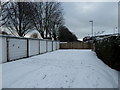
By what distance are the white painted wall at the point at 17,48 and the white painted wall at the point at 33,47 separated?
1.23 metres

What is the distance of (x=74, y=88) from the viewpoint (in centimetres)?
442

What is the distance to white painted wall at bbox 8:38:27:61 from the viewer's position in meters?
10.7

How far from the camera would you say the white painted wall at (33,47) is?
1450 cm

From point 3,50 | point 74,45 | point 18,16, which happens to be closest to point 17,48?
point 3,50

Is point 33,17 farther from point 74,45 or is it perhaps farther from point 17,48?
point 17,48

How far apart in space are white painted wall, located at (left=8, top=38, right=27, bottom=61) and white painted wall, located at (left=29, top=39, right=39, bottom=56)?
123cm

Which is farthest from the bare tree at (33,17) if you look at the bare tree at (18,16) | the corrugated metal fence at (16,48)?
the corrugated metal fence at (16,48)

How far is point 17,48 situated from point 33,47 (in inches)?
146

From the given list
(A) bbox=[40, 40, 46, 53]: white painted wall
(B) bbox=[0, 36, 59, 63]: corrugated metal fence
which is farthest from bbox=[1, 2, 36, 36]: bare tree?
(B) bbox=[0, 36, 59, 63]: corrugated metal fence

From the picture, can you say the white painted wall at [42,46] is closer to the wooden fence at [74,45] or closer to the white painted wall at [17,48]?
the white painted wall at [17,48]

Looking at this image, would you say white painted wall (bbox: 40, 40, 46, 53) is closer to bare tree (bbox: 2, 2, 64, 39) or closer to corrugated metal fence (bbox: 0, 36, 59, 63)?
corrugated metal fence (bbox: 0, 36, 59, 63)

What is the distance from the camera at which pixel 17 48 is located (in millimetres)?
11664

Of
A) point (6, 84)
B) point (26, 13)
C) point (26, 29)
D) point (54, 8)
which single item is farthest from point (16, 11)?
point (6, 84)

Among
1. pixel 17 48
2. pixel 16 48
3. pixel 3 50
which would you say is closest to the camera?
pixel 3 50
